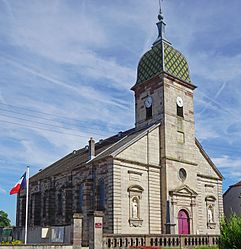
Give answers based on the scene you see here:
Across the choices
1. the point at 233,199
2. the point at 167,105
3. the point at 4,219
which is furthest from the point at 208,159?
the point at 4,219

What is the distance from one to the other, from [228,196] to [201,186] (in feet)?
39.1

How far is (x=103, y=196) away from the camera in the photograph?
96.3 feet

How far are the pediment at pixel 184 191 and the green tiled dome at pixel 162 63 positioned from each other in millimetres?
10037

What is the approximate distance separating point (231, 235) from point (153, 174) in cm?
1784

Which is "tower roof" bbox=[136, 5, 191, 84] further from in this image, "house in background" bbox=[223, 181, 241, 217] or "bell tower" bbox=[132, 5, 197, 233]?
"house in background" bbox=[223, 181, 241, 217]

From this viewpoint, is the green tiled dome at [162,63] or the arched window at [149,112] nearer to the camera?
the arched window at [149,112]

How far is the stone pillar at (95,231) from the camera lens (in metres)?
19.8

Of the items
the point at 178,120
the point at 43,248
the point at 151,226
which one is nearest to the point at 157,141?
the point at 178,120

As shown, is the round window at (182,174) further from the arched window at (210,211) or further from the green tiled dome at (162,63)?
the green tiled dome at (162,63)

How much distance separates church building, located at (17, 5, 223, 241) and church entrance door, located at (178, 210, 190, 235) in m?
0.08

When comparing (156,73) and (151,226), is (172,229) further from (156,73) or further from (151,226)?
(156,73)

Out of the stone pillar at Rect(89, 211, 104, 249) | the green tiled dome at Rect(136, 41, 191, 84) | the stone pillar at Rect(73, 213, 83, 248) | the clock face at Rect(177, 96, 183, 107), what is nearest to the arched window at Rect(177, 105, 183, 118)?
the clock face at Rect(177, 96, 183, 107)

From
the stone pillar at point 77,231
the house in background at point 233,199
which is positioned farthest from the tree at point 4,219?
the stone pillar at point 77,231

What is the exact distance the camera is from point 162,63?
112 ft
